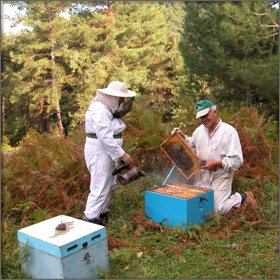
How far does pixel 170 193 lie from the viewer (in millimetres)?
3633

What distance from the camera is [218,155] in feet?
12.7

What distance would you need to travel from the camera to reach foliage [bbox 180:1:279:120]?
24.2 feet

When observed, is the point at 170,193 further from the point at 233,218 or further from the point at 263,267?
the point at 263,267

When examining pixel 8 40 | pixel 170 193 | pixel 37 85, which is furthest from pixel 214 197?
pixel 8 40

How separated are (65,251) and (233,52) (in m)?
7.76

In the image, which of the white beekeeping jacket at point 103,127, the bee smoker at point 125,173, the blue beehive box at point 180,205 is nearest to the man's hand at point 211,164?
the blue beehive box at point 180,205

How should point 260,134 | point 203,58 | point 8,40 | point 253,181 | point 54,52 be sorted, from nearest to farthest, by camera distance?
point 253,181 → point 260,134 → point 203,58 → point 54,52 → point 8,40

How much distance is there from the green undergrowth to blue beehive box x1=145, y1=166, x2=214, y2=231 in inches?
3.5

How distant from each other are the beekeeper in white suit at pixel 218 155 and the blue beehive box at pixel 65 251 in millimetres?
1657

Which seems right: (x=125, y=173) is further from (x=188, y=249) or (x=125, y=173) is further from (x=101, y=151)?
(x=188, y=249)

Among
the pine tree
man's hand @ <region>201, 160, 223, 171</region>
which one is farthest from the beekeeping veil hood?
the pine tree

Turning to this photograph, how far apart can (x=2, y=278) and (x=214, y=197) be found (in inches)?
95.8

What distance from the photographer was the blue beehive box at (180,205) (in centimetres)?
337

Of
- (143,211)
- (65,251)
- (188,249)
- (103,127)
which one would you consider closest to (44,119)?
(143,211)
